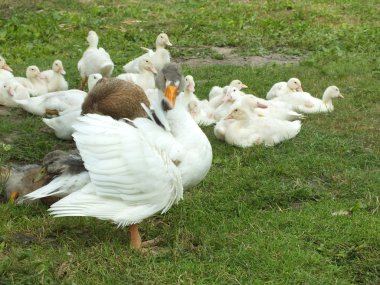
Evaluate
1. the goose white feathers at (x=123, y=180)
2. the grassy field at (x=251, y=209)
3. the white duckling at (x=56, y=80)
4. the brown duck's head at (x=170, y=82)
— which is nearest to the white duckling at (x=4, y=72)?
the white duckling at (x=56, y=80)

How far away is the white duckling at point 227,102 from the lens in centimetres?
910

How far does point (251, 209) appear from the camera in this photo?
6.21 m

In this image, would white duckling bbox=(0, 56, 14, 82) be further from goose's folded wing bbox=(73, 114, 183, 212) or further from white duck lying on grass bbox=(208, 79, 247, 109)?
goose's folded wing bbox=(73, 114, 183, 212)

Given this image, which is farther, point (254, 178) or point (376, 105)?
point (376, 105)

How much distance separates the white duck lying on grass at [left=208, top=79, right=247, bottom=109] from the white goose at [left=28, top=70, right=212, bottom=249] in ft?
13.5

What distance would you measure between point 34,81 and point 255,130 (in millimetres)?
3802

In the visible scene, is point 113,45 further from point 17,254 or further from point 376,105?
point 17,254

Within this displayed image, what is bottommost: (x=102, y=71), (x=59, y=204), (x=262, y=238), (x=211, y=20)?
(x=211, y=20)

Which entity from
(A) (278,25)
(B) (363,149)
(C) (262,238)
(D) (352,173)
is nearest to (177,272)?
(C) (262,238)

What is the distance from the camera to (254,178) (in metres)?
6.89

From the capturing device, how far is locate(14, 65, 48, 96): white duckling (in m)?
10.1

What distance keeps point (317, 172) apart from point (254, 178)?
66 cm

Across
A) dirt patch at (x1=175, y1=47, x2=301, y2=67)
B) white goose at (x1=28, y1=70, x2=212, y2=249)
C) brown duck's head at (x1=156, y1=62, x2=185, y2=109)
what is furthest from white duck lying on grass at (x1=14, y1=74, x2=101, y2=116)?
dirt patch at (x1=175, y1=47, x2=301, y2=67)

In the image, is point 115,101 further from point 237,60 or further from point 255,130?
point 237,60
